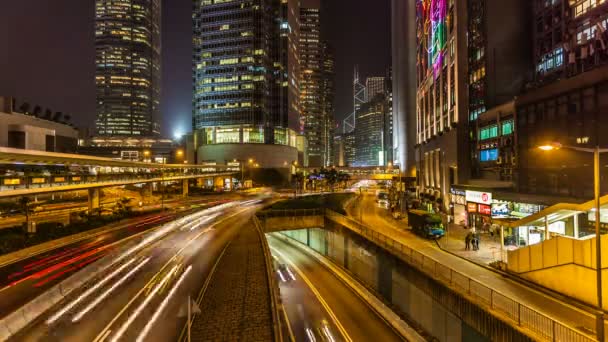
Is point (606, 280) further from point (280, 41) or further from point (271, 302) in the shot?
point (280, 41)

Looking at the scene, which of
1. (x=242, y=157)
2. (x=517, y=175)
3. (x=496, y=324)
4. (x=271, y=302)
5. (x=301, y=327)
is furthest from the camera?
(x=242, y=157)

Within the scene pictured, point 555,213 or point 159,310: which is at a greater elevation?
point 555,213

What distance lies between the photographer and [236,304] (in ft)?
59.8

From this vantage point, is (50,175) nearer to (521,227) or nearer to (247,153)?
(521,227)

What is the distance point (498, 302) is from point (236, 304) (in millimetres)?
13051

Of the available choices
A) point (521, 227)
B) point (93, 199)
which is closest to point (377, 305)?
point (521, 227)

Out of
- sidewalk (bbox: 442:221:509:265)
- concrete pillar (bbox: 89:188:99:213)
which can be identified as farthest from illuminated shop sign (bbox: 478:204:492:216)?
concrete pillar (bbox: 89:188:99:213)

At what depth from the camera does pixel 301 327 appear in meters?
25.9

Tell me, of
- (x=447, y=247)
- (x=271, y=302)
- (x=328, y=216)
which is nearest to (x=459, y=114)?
(x=328, y=216)

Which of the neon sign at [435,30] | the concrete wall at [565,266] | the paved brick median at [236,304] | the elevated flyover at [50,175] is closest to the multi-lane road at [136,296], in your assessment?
the paved brick median at [236,304]

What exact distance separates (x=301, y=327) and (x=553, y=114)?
29.5 m

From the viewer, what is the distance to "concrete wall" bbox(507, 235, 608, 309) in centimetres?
1747

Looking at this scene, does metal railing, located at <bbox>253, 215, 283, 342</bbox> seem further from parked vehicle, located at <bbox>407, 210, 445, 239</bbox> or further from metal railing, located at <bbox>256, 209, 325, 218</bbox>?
parked vehicle, located at <bbox>407, 210, 445, 239</bbox>

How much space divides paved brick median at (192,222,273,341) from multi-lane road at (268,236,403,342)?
5592 millimetres
